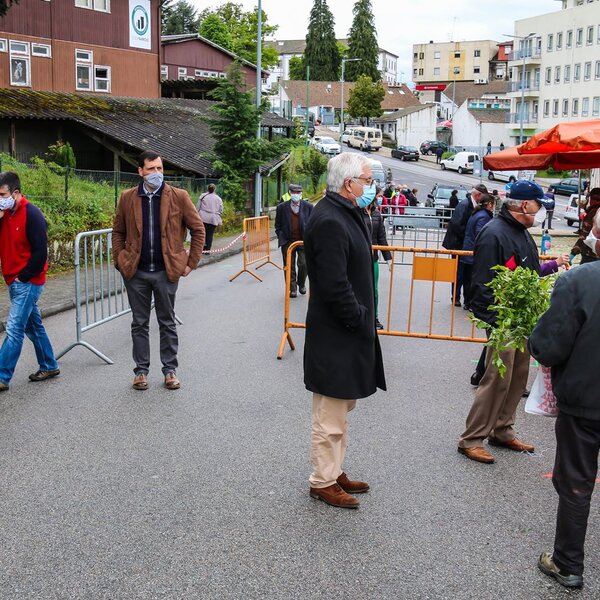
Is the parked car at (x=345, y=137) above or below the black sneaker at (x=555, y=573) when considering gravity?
above

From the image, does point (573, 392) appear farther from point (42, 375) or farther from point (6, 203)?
point (42, 375)

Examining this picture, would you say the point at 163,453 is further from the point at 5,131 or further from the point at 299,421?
the point at 5,131

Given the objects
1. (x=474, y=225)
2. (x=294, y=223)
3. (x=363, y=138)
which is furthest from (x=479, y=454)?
(x=363, y=138)

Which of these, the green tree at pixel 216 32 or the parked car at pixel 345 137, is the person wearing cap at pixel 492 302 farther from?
the parked car at pixel 345 137

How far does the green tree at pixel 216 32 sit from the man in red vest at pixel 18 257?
6693 centimetres

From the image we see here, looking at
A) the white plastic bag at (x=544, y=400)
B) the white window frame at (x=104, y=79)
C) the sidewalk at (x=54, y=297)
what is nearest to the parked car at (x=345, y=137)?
the white window frame at (x=104, y=79)

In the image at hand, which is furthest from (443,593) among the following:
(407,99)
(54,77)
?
(407,99)

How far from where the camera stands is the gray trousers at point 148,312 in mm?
7230

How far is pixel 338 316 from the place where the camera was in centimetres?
463

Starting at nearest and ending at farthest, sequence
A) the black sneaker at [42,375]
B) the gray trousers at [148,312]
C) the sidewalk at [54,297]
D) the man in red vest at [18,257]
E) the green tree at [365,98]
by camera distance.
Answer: the man in red vest at [18,257] < the gray trousers at [148,312] < the black sneaker at [42,375] < the sidewalk at [54,297] < the green tree at [365,98]

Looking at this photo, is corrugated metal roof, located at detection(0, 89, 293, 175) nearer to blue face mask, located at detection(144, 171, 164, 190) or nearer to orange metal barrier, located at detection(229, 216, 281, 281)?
orange metal barrier, located at detection(229, 216, 281, 281)

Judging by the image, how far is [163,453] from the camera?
5.73 metres

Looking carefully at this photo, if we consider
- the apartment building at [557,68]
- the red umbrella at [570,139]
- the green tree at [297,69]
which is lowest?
the red umbrella at [570,139]

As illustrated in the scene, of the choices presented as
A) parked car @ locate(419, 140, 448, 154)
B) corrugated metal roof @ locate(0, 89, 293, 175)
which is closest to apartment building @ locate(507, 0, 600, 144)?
parked car @ locate(419, 140, 448, 154)
